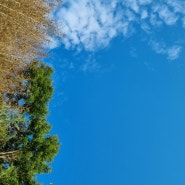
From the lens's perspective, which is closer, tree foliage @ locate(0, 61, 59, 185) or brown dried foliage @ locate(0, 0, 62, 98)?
brown dried foliage @ locate(0, 0, 62, 98)

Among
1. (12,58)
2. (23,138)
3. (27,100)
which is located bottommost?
(12,58)

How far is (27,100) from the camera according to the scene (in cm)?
2441

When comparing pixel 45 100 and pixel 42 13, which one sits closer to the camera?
pixel 42 13

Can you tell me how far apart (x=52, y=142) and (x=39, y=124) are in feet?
4.02

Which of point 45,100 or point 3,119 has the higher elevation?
point 45,100

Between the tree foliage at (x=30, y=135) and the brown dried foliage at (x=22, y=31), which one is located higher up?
the tree foliage at (x=30, y=135)

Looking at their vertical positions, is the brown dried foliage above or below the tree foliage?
below

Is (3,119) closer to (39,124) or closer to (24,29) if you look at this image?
(39,124)

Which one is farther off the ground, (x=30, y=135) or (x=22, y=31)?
(x=30, y=135)

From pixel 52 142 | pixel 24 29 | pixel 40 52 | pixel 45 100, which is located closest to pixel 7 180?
pixel 52 142

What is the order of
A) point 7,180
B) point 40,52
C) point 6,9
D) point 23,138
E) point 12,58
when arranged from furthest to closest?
point 23,138 < point 7,180 < point 40,52 < point 12,58 < point 6,9

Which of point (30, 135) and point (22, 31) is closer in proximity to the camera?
point (22, 31)

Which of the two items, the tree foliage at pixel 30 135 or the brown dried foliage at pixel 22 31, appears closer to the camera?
the brown dried foliage at pixel 22 31

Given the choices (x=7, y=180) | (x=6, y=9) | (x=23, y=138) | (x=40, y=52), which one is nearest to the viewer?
(x=6, y=9)
